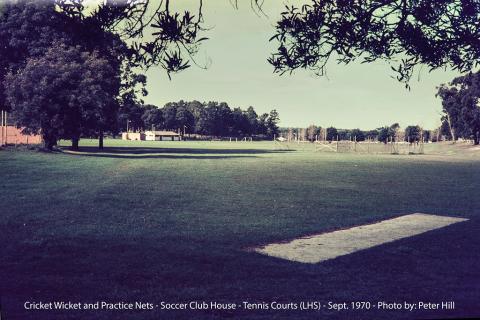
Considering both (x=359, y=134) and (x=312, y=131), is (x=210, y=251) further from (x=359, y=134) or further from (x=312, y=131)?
(x=312, y=131)

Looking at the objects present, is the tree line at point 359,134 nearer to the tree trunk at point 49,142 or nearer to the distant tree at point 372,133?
the distant tree at point 372,133

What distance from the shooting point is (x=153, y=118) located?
190250 mm

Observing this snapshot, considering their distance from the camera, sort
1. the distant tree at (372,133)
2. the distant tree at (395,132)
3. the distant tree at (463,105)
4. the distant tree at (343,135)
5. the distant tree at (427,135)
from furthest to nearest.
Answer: the distant tree at (372,133)
the distant tree at (427,135)
the distant tree at (343,135)
the distant tree at (395,132)
the distant tree at (463,105)

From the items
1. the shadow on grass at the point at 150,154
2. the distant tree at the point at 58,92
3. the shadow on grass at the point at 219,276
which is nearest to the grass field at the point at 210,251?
the shadow on grass at the point at 219,276

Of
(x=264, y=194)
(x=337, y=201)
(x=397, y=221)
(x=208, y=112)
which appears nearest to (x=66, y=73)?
(x=264, y=194)

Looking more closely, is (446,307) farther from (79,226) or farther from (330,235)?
(79,226)

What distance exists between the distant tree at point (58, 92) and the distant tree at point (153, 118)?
482 feet

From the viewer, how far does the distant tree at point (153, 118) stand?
623ft

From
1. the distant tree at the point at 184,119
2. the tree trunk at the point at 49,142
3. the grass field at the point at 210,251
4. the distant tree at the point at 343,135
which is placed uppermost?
the distant tree at the point at 184,119

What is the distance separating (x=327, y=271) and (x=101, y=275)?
4057mm

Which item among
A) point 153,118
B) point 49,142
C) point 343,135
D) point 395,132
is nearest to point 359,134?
point 343,135

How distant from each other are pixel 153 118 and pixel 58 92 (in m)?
150

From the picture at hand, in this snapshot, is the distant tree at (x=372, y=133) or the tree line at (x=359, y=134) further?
the distant tree at (x=372, y=133)

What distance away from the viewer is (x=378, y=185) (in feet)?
80.6
